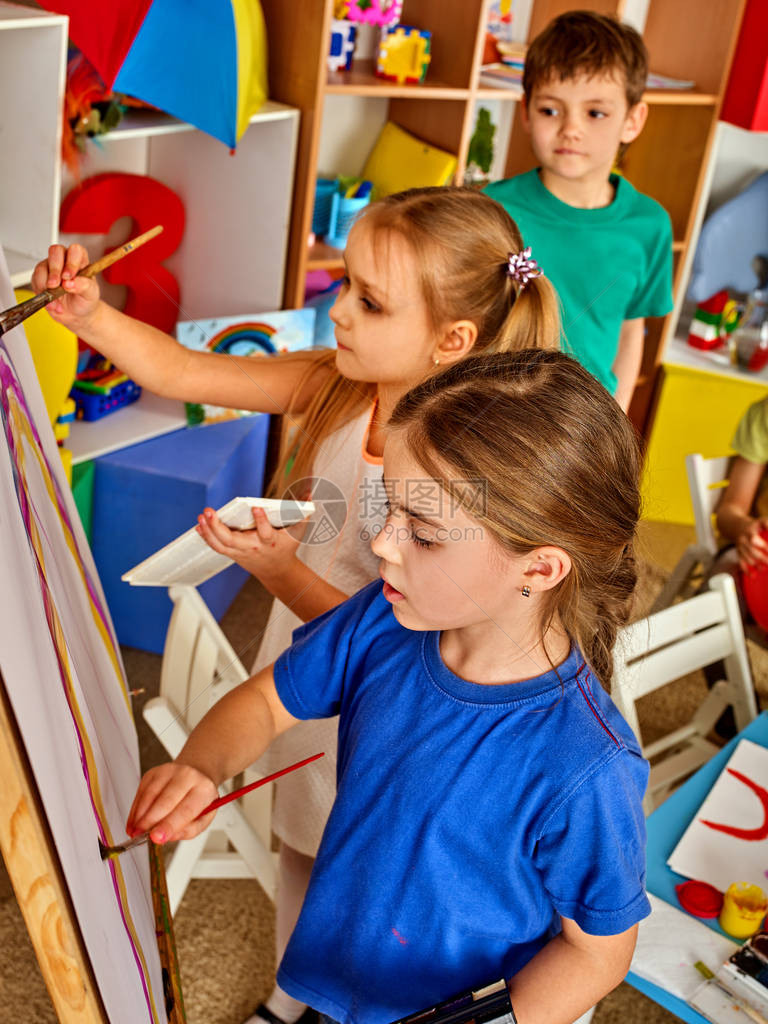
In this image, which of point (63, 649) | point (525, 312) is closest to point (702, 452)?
point (525, 312)

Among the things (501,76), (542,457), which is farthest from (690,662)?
(501,76)

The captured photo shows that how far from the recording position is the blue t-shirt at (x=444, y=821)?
0.75 m

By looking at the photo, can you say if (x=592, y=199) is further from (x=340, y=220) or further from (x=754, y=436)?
(x=340, y=220)

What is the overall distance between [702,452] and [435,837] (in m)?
2.57

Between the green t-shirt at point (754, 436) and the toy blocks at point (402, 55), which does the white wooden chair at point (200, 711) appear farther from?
the toy blocks at point (402, 55)

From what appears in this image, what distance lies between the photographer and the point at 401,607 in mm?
760

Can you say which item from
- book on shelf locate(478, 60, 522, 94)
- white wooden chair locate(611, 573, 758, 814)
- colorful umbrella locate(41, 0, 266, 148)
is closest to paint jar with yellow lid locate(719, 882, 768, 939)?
white wooden chair locate(611, 573, 758, 814)

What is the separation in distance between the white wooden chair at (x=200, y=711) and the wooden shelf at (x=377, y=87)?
1264mm

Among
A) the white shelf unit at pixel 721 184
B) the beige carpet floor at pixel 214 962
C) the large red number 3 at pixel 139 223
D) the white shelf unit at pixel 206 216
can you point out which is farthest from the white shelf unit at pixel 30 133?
the white shelf unit at pixel 721 184

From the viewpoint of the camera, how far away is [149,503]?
2.07 metres

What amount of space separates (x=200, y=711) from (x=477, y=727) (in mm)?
608

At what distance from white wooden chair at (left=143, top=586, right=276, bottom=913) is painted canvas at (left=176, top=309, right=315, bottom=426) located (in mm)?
904

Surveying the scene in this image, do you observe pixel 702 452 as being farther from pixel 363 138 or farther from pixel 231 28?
pixel 231 28

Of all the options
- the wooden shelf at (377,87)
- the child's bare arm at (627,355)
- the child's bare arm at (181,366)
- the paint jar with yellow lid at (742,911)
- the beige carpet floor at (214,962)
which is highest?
the wooden shelf at (377,87)
